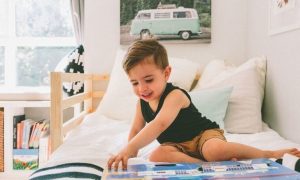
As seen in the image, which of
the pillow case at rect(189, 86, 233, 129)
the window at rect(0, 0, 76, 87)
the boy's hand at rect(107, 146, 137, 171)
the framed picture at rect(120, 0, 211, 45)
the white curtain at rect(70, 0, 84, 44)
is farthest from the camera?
the window at rect(0, 0, 76, 87)

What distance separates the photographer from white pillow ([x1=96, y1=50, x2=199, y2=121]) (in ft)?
6.40

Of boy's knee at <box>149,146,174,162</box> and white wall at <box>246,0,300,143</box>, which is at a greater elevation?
white wall at <box>246,0,300,143</box>

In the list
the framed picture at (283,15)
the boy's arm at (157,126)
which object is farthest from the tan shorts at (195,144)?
the framed picture at (283,15)

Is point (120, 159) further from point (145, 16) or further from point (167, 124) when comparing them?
point (145, 16)

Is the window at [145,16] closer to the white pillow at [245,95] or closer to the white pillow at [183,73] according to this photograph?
the white pillow at [183,73]

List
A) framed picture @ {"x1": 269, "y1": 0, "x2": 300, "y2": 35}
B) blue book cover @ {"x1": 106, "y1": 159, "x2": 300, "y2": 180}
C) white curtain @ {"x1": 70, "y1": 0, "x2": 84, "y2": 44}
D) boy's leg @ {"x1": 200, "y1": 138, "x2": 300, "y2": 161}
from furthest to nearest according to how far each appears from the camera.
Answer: white curtain @ {"x1": 70, "y1": 0, "x2": 84, "y2": 44} → framed picture @ {"x1": 269, "y1": 0, "x2": 300, "y2": 35} → boy's leg @ {"x1": 200, "y1": 138, "x2": 300, "y2": 161} → blue book cover @ {"x1": 106, "y1": 159, "x2": 300, "y2": 180}

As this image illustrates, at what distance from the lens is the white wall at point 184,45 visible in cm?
232

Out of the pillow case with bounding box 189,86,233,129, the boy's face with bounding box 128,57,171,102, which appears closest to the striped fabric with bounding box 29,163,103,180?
the boy's face with bounding box 128,57,171,102

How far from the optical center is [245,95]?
1.72m

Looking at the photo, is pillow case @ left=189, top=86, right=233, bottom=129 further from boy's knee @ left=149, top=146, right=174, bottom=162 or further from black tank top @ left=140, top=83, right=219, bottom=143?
boy's knee @ left=149, top=146, right=174, bottom=162

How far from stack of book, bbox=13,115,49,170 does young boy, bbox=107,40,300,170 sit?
130 centimetres

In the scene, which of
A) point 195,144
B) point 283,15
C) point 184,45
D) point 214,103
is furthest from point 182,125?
point 184,45

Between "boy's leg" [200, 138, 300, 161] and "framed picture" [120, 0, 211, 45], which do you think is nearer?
"boy's leg" [200, 138, 300, 161]

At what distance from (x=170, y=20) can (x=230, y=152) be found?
4.81 feet
